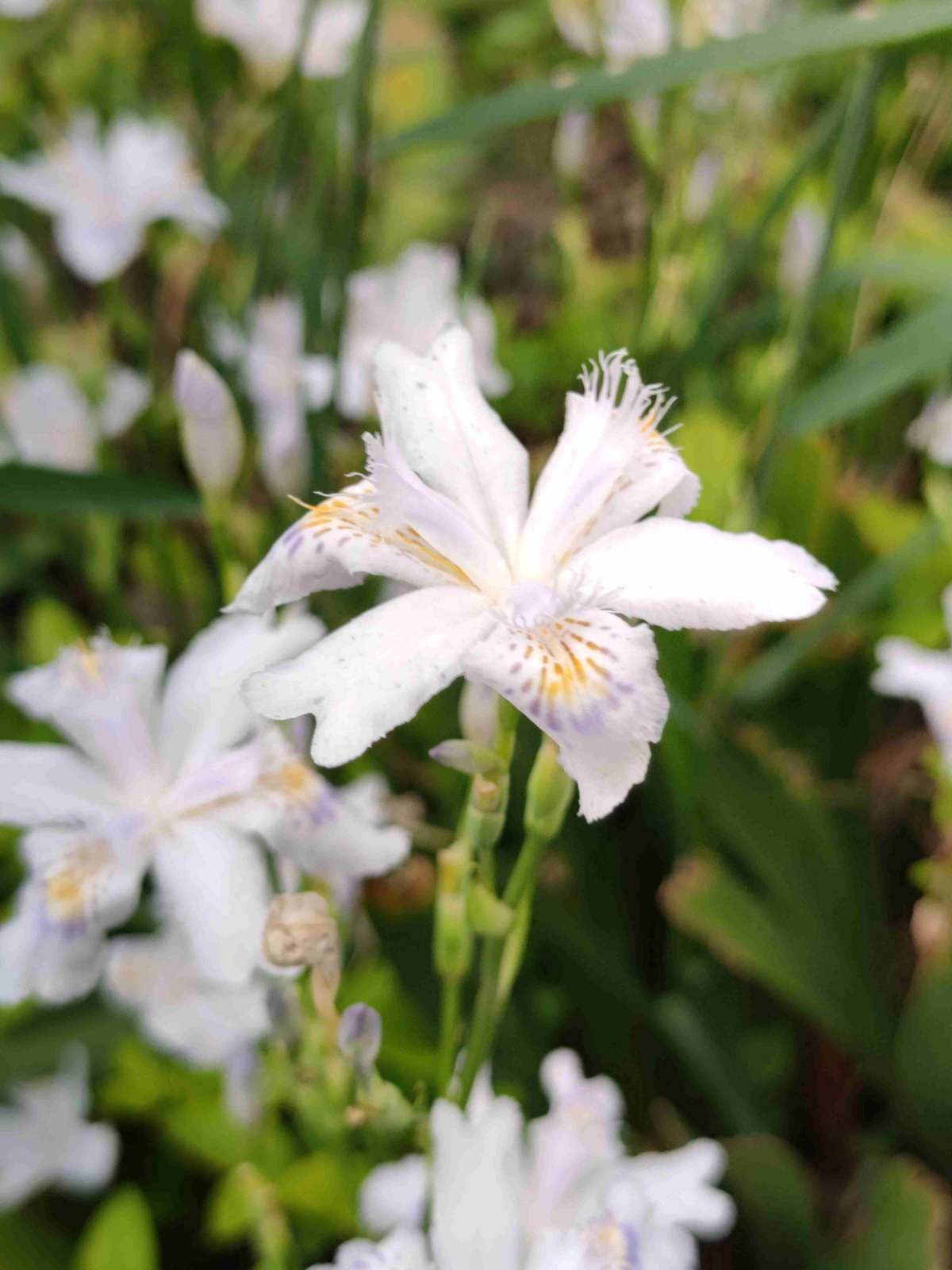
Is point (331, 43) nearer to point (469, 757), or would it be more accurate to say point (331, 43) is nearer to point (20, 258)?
point (20, 258)

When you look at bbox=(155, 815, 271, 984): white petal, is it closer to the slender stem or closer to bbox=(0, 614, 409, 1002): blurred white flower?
bbox=(0, 614, 409, 1002): blurred white flower

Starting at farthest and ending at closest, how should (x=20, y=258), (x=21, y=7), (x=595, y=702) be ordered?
(x=20, y=258) → (x=21, y=7) → (x=595, y=702)

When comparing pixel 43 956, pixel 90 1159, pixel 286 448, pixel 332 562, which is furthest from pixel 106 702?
pixel 90 1159

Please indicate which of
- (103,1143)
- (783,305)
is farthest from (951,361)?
(103,1143)

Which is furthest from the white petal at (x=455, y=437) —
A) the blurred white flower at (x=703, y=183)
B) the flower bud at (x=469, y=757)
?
the blurred white flower at (x=703, y=183)

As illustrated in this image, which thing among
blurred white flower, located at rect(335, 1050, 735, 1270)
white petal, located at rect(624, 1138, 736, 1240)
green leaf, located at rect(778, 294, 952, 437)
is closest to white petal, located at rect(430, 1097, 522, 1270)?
blurred white flower, located at rect(335, 1050, 735, 1270)

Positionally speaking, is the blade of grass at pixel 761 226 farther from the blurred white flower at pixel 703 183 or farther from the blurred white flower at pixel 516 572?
the blurred white flower at pixel 516 572
